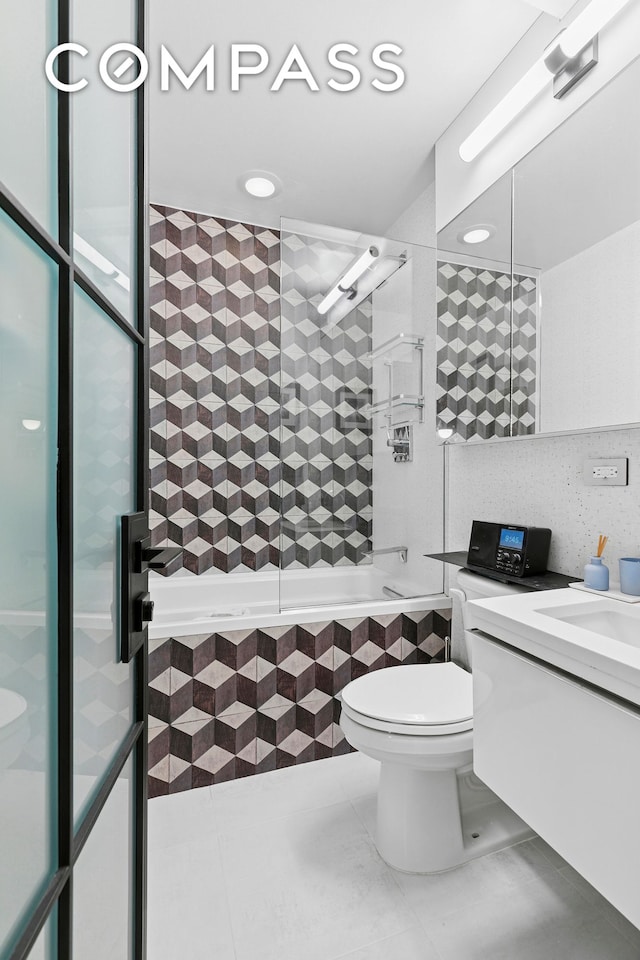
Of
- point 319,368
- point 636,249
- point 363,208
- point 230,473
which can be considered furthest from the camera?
point 230,473

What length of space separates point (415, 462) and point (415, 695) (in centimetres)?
124

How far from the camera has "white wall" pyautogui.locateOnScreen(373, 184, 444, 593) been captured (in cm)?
238

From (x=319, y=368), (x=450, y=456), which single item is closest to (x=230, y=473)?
(x=319, y=368)

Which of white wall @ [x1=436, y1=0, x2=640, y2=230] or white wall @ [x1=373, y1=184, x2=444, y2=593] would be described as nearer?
white wall @ [x1=436, y1=0, x2=640, y2=230]

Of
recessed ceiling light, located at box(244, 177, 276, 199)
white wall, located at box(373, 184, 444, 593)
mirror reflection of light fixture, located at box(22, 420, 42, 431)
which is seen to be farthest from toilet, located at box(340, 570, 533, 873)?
recessed ceiling light, located at box(244, 177, 276, 199)

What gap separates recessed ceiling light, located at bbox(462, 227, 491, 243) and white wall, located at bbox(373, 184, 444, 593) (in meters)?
0.33

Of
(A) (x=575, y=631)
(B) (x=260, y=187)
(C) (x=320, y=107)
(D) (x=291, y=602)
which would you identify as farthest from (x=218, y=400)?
(A) (x=575, y=631)

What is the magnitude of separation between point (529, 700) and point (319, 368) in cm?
167

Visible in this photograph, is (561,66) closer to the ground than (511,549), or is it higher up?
higher up

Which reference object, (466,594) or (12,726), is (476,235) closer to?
(466,594)

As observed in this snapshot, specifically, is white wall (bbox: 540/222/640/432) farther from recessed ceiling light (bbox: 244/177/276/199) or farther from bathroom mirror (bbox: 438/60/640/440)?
recessed ceiling light (bbox: 244/177/276/199)

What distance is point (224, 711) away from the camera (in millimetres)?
1913

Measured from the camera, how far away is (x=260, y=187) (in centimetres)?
263

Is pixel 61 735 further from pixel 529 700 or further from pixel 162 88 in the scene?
pixel 162 88
